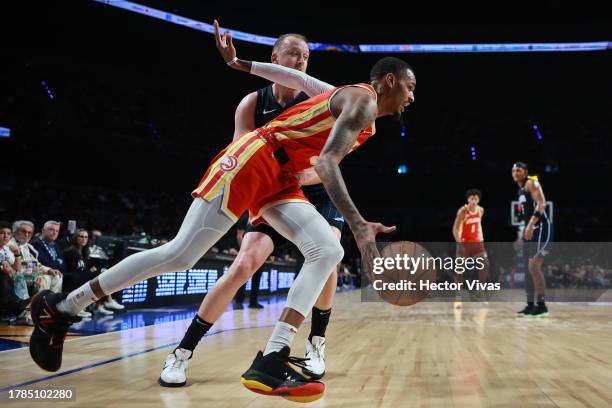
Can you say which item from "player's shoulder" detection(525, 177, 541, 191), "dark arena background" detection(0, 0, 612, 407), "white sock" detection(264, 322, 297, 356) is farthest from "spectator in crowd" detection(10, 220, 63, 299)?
"player's shoulder" detection(525, 177, 541, 191)

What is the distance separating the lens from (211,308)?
9.28 feet

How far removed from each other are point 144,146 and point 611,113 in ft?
59.1

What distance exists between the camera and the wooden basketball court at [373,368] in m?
2.43

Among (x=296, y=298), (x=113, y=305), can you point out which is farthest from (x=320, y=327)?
(x=113, y=305)

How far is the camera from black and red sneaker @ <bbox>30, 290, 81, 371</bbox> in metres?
2.34

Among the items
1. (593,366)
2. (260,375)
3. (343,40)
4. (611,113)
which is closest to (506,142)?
(611,113)

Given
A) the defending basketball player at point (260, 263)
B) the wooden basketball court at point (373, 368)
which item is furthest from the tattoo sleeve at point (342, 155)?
the wooden basketball court at point (373, 368)

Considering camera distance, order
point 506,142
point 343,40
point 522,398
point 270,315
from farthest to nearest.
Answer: point 506,142
point 343,40
point 270,315
point 522,398

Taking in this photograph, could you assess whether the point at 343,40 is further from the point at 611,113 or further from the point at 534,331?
the point at 534,331

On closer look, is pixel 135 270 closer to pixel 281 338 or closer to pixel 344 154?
pixel 281 338

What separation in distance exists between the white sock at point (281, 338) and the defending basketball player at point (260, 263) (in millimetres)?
367

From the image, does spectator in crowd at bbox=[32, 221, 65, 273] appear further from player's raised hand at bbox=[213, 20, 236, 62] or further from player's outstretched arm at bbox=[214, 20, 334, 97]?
player's outstretched arm at bbox=[214, 20, 334, 97]

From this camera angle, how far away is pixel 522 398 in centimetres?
248

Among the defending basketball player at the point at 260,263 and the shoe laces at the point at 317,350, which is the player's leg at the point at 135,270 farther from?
the shoe laces at the point at 317,350
